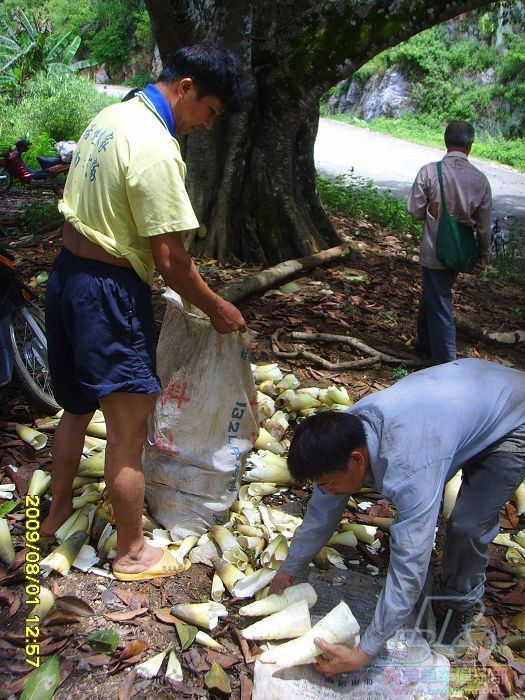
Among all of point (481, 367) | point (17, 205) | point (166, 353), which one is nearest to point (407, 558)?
point (481, 367)

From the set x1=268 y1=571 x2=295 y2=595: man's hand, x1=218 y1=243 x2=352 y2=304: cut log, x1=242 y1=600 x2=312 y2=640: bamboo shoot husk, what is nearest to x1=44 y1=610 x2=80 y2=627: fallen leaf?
x1=242 y1=600 x2=312 y2=640: bamboo shoot husk

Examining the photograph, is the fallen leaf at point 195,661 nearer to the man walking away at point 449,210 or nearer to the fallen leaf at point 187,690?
the fallen leaf at point 187,690

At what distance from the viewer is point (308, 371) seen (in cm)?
450

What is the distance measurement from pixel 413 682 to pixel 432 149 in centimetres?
1884

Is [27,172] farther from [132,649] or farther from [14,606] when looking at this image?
[132,649]

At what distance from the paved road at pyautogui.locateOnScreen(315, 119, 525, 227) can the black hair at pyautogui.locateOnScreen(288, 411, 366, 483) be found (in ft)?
31.9

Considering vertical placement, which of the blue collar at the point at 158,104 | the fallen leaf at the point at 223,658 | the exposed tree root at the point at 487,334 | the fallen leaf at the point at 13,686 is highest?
the blue collar at the point at 158,104

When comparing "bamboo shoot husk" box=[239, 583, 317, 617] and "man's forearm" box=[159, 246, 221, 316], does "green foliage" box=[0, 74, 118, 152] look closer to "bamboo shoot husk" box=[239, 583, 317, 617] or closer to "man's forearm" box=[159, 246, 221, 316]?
"man's forearm" box=[159, 246, 221, 316]

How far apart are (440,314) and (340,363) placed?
0.79 meters

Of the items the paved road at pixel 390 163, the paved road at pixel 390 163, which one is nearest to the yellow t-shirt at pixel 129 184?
the paved road at pixel 390 163

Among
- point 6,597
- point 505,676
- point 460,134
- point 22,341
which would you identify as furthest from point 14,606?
point 460,134

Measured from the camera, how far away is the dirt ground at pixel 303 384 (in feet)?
7.62

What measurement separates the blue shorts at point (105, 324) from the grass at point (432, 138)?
56.6 feet

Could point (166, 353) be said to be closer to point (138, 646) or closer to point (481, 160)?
point (138, 646)
